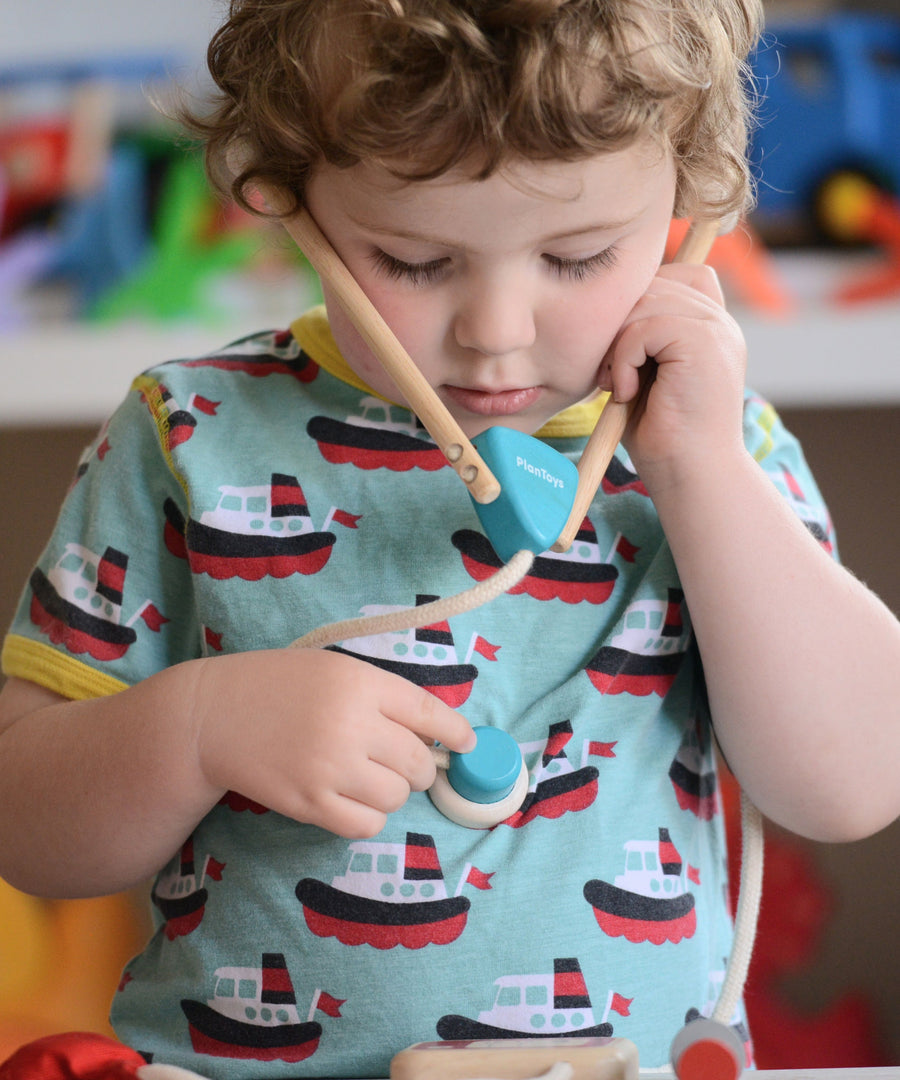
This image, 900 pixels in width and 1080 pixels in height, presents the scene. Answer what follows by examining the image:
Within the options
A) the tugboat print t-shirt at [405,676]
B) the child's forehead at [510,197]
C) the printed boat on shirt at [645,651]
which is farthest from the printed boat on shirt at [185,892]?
the child's forehead at [510,197]

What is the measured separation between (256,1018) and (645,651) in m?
0.26

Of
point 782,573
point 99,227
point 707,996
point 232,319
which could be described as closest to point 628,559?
point 782,573

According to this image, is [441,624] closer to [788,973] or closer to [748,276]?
[748,276]

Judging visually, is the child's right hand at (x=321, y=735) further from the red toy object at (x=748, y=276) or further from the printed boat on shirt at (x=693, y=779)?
the red toy object at (x=748, y=276)

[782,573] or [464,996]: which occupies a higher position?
[782,573]

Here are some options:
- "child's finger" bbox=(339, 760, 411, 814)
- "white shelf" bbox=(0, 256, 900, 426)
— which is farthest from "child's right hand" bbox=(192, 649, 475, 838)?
"white shelf" bbox=(0, 256, 900, 426)

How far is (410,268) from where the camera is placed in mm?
549

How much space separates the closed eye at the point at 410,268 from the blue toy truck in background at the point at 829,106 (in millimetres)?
717

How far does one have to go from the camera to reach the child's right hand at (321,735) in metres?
0.52

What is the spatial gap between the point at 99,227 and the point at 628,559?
0.80 metres

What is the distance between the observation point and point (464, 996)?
57cm

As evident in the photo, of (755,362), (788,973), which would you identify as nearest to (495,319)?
(755,362)

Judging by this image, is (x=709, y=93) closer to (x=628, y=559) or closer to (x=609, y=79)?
(x=609, y=79)

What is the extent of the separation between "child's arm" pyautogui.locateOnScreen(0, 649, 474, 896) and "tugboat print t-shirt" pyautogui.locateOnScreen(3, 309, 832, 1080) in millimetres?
43
